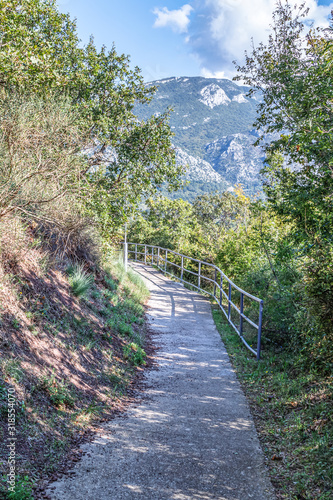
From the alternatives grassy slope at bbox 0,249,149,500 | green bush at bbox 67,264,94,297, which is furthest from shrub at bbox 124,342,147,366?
green bush at bbox 67,264,94,297

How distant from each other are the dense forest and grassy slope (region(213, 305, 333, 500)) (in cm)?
7

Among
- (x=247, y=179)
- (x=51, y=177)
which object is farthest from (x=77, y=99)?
(x=247, y=179)

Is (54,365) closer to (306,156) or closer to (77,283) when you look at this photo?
(77,283)

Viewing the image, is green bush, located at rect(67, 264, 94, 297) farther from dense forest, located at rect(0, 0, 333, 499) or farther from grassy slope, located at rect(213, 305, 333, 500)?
grassy slope, located at rect(213, 305, 333, 500)

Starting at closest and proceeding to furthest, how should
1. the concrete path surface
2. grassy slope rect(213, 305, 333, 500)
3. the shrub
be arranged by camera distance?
the concrete path surface
grassy slope rect(213, 305, 333, 500)
the shrub

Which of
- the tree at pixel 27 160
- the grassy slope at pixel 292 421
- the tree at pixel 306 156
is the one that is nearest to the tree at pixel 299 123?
the tree at pixel 306 156

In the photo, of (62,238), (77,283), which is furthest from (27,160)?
(77,283)

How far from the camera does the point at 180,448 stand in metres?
3.76

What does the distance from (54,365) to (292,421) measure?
2.87m

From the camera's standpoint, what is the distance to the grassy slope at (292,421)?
3227 mm

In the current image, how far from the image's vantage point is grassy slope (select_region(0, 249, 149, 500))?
127 inches

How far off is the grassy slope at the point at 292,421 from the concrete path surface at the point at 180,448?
0.16 m

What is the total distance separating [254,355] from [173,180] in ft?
18.4

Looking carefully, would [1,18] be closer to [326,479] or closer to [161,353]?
[161,353]
